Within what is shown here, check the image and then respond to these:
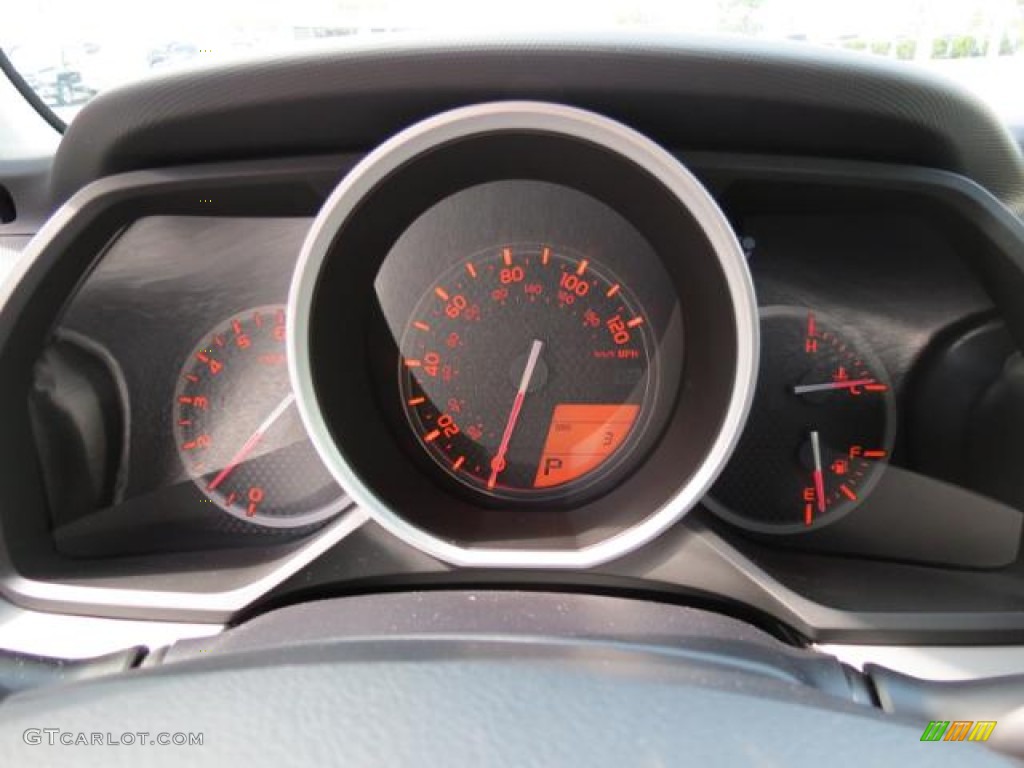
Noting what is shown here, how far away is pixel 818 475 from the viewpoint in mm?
1818

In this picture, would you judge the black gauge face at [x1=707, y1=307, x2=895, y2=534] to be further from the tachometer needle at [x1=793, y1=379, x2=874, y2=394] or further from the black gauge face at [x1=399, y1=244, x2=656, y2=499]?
the black gauge face at [x1=399, y1=244, x2=656, y2=499]

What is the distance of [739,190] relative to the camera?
5.19 ft

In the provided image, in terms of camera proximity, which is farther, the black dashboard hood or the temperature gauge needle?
the temperature gauge needle

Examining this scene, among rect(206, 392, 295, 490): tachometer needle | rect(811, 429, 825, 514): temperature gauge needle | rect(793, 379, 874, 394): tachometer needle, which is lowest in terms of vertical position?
rect(206, 392, 295, 490): tachometer needle

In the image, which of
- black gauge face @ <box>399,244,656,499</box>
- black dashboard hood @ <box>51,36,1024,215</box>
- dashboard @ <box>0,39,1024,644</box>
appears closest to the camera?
black dashboard hood @ <box>51,36,1024,215</box>

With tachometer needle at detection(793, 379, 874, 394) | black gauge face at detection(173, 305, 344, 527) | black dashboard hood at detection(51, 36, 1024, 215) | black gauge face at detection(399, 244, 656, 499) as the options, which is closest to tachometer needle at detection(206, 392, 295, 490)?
black gauge face at detection(173, 305, 344, 527)

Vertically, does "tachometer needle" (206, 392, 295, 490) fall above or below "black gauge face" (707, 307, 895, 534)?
below

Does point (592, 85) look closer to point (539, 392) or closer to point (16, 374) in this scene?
point (539, 392)

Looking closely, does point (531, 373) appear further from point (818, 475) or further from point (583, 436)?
point (818, 475)

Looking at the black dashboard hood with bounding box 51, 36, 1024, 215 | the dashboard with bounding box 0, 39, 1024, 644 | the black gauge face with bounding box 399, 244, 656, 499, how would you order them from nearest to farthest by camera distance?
1. the black dashboard hood with bounding box 51, 36, 1024, 215
2. the dashboard with bounding box 0, 39, 1024, 644
3. the black gauge face with bounding box 399, 244, 656, 499

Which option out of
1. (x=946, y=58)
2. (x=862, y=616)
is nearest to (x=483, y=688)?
(x=862, y=616)

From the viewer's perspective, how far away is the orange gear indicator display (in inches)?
70.4

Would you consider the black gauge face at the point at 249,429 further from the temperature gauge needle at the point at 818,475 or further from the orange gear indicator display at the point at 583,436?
the temperature gauge needle at the point at 818,475

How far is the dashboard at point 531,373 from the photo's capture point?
4.78ft
